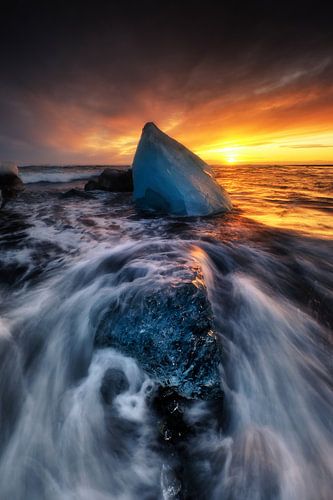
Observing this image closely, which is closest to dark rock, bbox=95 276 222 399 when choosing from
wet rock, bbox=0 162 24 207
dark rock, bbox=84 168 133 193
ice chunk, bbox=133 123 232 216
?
ice chunk, bbox=133 123 232 216

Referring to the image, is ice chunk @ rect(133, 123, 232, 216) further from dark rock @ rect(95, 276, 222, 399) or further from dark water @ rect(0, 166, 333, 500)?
dark rock @ rect(95, 276, 222, 399)

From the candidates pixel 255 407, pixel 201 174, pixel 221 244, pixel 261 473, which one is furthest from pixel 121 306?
pixel 201 174

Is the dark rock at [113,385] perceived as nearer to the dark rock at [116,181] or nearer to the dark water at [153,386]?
the dark water at [153,386]

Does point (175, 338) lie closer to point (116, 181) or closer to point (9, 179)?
point (116, 181)

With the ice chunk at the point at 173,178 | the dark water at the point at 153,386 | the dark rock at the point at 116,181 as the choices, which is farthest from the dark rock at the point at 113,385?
the dark rock at the point at 116,181

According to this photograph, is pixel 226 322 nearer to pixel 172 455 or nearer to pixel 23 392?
pixel 172 455

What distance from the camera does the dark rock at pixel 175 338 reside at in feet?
6.94

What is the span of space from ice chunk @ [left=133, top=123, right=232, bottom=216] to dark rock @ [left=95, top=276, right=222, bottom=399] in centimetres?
516

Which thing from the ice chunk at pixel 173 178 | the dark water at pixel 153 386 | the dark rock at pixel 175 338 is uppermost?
the ice chunk at pixel 173 178

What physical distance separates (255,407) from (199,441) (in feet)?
2.03

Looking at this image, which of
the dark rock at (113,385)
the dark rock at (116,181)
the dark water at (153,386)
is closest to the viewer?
the dark water at (153,386)

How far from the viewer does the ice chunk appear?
7195mm

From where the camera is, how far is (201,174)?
295 inches

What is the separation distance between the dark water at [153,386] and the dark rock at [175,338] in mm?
157
